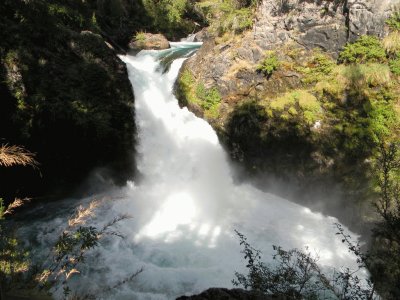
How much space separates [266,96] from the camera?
12.6 m

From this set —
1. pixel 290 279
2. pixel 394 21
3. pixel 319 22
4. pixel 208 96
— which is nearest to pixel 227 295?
pixel 290 279

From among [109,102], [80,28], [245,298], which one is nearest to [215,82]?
[109,102]

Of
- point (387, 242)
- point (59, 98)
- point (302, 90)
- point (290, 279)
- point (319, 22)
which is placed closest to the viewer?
point (290, 279)

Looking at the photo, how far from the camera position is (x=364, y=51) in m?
11.1

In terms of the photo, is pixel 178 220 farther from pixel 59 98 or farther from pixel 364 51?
pixel 364 51

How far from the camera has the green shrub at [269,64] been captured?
12633mm

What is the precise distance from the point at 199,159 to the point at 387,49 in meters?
7.50

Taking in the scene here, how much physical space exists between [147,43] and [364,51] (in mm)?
13799

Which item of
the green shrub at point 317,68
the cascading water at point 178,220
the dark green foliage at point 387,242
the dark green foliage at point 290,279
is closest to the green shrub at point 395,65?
the green shrub at point 317,68

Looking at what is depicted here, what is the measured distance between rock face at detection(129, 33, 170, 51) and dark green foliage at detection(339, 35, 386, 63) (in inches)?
492

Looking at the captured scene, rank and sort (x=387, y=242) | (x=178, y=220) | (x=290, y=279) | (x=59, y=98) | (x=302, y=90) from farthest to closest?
(x=302, y=90) < (x=59, y=98) < (x=178, y=220) < (x=387, y=242) < (x=290, y=279)

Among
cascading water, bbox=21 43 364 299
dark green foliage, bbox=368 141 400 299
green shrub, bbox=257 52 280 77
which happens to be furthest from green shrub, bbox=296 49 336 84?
dark green foliage, bbox=368 141 400 299

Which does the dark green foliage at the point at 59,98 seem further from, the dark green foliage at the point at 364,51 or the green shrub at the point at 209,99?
the dark green foliage at the point at 364,51

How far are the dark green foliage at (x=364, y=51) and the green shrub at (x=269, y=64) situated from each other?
7.61ft
